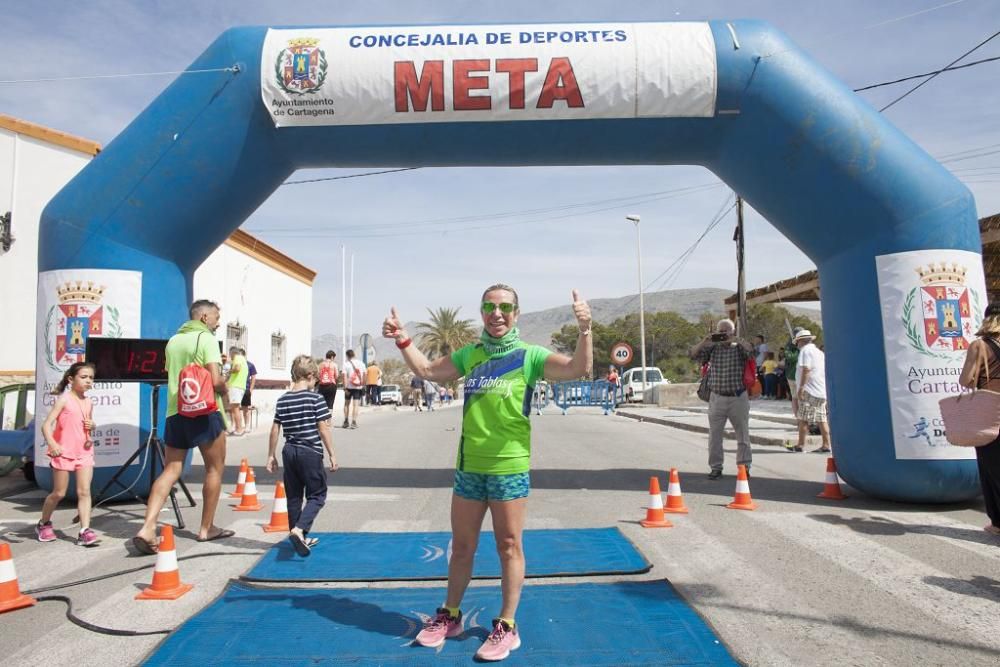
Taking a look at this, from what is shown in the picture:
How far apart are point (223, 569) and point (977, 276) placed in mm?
7456

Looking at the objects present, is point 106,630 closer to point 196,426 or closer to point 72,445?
point 196,426

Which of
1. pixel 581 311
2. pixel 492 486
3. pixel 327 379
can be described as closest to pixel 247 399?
pixel 327 379

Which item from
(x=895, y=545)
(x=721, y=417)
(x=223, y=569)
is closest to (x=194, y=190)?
(x=223, y=569)

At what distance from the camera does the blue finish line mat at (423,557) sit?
5.09 m

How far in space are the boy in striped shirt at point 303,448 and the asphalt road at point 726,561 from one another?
504mm

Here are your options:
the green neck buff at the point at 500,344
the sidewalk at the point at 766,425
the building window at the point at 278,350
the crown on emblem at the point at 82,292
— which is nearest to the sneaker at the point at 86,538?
the crown on emblem at the point at 82,292

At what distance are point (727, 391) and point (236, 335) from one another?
1968 centimetres

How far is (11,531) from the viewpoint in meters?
6.61

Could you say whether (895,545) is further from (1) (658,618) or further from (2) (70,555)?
(2) (70,555)

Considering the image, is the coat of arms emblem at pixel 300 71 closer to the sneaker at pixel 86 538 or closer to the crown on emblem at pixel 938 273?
the sneaker at pixel 86 538

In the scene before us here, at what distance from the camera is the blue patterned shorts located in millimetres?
3729

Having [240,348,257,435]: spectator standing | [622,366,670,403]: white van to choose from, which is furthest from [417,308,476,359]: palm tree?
[240,348,257,435]: spectator standing

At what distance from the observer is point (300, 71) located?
26.1 ft

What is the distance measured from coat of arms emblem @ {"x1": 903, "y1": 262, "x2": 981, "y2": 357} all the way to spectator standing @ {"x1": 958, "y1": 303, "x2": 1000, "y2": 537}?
1.32 m
